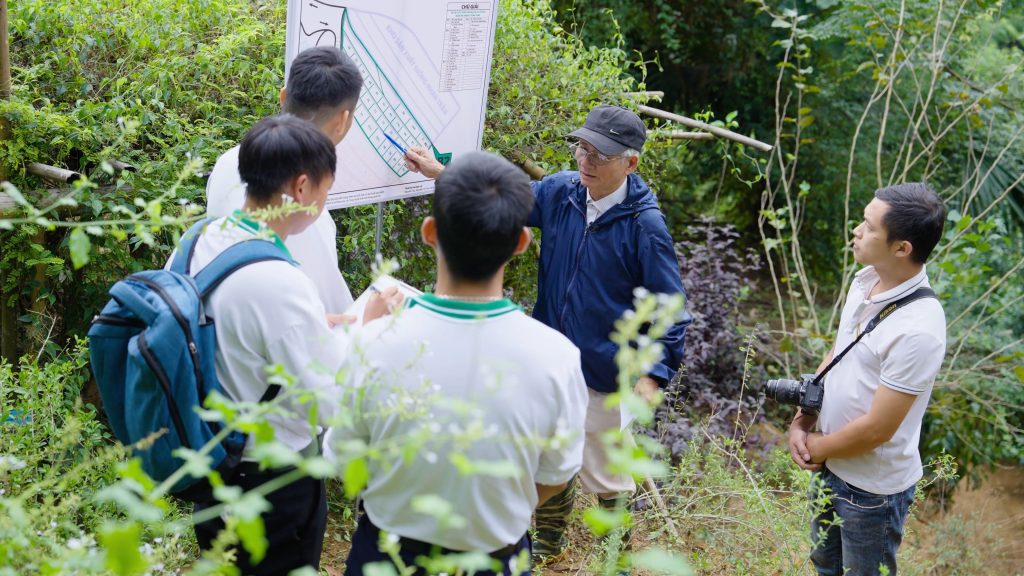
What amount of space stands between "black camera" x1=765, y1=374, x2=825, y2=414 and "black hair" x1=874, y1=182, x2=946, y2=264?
56 cm

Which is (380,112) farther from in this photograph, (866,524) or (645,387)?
(866,524)

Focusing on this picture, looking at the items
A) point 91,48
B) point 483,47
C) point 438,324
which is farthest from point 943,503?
point 91,48

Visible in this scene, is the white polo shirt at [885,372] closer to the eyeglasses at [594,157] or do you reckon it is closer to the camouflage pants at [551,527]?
the camouflage pants at [551,527]

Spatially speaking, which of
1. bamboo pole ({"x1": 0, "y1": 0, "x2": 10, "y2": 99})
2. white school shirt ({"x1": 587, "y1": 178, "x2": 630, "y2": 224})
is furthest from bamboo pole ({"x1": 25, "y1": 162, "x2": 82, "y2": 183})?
white school shirt ({"x1": 587, "y1": 178, "x2": 630, "y2": 224})

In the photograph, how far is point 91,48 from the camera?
11.2 ft

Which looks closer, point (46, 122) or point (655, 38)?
point (46, 122)

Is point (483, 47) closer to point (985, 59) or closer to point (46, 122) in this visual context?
point (46, 122)

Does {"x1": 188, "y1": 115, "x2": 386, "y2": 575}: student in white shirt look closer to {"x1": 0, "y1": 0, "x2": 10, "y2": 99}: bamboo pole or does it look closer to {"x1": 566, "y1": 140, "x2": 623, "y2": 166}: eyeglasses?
{"x1": 566, "y1": 140, "x2": 623, "y2": 166}: eyeglasses

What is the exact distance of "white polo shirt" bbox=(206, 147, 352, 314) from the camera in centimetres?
239

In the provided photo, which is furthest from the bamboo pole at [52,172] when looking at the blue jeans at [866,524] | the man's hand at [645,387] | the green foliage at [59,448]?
the blue jeans at [866,524]

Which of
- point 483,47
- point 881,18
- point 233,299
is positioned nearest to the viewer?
point 233,299

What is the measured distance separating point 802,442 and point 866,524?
0.33m

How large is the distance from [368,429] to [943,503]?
5.11m

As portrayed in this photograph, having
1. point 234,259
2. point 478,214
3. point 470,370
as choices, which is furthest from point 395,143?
point 470,370
